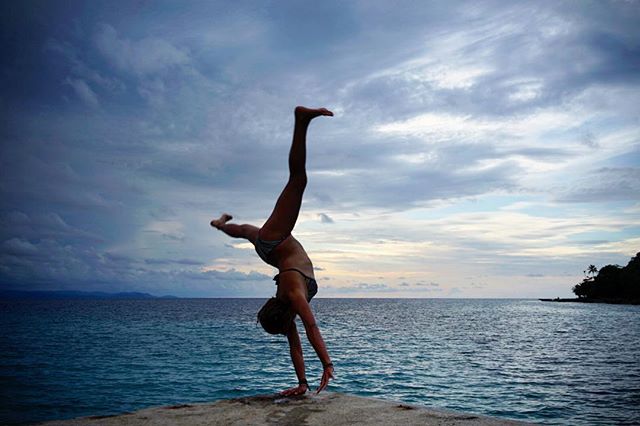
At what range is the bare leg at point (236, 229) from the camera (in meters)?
6.84

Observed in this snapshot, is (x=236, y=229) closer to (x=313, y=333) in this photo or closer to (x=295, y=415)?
(x=313, y=333)

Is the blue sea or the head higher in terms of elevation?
the head

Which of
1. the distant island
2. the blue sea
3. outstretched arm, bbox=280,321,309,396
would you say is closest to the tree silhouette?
the distant island

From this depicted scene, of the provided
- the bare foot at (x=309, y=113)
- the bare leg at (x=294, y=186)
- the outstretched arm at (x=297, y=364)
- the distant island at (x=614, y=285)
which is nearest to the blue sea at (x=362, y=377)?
the outstretched arm at (x=297, y=364)

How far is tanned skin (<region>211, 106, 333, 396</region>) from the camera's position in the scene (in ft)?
18.6

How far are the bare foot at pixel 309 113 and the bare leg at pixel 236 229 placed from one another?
198cm

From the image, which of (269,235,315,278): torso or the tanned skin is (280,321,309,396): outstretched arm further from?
(269,235,315,278): torso

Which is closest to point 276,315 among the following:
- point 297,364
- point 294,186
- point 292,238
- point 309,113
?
point 297,364

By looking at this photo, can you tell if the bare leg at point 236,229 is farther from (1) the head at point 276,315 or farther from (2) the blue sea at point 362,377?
(2) the blue sea at point 362,377

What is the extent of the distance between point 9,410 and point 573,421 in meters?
18.4

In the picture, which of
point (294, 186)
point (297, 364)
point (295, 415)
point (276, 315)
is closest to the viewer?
point (295, 415)

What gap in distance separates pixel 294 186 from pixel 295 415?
276cm

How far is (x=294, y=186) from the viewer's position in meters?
5.91

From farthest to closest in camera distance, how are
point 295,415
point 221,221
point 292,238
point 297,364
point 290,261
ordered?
point 221,221, point 297,364, point 292,238, point 290,261, point 295,415
